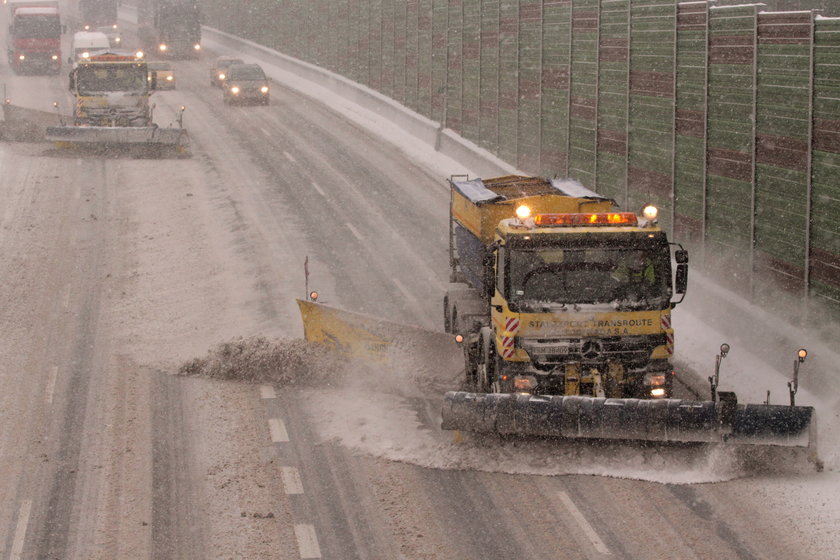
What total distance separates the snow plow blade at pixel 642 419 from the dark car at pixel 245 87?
129 ft

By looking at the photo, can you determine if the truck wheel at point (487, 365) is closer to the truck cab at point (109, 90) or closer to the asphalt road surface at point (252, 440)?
the asphalt road surface at point (252, 440)

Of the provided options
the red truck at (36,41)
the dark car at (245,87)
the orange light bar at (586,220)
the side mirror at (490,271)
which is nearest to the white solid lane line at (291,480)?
the side mirror at (490,271)

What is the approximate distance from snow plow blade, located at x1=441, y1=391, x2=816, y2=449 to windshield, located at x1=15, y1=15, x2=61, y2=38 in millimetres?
56621

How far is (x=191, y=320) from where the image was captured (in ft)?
73.7

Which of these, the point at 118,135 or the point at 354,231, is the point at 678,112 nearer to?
the point at 354,231

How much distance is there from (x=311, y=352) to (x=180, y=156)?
22810mm

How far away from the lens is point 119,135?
38.3m

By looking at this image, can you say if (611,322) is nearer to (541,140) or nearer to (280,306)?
(280,306)

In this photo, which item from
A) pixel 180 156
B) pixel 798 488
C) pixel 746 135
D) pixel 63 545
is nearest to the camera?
pixel 63 545

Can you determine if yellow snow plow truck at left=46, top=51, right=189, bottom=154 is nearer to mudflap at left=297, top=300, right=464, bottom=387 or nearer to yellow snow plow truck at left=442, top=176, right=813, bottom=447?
mudflap at left=297, top=300, right=464, bottom=387

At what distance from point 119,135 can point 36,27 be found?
30266 mm

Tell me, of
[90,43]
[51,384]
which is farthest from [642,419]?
[90,43]

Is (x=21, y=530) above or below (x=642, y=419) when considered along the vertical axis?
below

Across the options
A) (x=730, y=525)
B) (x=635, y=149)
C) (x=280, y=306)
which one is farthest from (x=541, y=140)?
(x=730, y=525)
